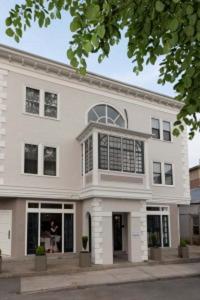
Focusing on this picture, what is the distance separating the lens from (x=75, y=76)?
1870cm

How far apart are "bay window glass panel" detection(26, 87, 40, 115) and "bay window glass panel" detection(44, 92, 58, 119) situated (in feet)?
1.53

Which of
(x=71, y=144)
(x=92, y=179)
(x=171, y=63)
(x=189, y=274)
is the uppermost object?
(x=71, y=144)

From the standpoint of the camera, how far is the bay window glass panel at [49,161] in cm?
1731

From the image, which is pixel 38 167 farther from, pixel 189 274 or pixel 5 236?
pixel 189 274

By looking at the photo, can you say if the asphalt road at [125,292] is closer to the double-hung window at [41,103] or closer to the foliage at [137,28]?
the foliage at [137,28]

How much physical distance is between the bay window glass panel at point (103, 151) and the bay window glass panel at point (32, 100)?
374 centimetres

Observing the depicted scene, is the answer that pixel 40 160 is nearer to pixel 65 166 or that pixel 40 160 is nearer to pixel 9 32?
pixel 65 166

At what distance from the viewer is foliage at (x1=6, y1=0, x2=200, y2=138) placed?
3795mm

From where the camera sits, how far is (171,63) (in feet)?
17.9

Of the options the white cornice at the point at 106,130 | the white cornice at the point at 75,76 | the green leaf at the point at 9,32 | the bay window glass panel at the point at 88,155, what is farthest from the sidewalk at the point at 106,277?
the white cornice at the point at 75,76

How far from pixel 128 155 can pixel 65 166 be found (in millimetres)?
3445

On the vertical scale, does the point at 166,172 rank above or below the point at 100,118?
below

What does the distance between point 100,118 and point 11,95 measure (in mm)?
5352

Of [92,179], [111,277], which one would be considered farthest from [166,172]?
[111,277]
